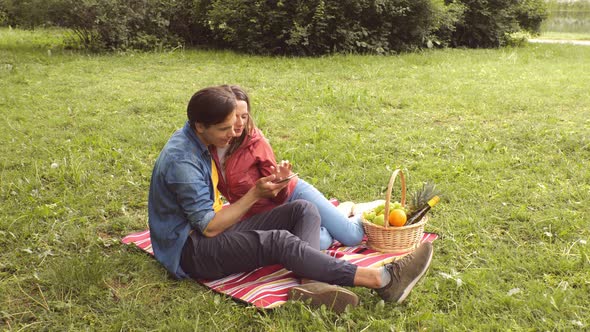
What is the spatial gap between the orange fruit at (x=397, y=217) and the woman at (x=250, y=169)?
266 millimetres

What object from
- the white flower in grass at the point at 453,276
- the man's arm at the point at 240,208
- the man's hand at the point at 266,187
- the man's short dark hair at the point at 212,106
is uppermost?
the man's short dark hair at the point at 212,106

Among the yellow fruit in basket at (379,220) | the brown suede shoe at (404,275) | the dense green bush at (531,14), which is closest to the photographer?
the brown suede shoe at (404,275)

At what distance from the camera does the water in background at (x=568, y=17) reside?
68.7 feet

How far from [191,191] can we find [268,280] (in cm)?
69

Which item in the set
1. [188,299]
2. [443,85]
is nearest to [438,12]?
[443,85]

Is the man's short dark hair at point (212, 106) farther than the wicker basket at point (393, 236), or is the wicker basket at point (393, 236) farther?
the wicker basket at point (393, 236)

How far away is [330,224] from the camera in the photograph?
421cm

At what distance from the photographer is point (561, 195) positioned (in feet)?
16.2

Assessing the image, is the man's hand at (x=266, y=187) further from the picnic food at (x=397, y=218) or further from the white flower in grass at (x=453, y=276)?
the white flower in grass at (x=453, y=276)

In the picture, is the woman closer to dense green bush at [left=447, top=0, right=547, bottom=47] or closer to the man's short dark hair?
the man's short dark hair

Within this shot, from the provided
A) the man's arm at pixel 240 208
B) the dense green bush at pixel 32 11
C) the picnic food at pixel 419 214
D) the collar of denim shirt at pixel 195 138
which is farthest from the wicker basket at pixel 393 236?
the dense green bush at pixel 32 11

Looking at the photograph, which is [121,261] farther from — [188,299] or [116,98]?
[116,98]

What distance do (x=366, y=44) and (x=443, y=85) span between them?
3.15 meters

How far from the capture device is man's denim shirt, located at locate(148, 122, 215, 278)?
3559 millimetres
